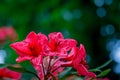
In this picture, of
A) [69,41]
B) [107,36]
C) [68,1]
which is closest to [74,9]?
[68,1]

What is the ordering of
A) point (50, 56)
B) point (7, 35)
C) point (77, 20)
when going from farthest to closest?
point (77, 20), point (7, 35), point (50, 56)

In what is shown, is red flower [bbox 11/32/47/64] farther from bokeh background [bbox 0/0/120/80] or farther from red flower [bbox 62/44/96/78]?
bokeh background [bbox 0/0/120/80]

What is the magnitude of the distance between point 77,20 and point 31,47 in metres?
3.02

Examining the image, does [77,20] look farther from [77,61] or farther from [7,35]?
[77,61]

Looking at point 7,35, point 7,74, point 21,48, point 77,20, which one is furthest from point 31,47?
point 77,20

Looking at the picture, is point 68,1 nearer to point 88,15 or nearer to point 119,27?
point 88,15

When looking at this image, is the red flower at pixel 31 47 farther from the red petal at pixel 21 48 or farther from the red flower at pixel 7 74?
the red flower at pixel 7 74

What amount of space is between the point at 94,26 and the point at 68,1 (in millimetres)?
465

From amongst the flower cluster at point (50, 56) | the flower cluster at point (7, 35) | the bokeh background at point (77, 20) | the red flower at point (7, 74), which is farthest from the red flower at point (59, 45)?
the bokeh background at point (77, 20)

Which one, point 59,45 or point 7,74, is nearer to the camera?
point 59,45

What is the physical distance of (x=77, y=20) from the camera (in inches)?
158

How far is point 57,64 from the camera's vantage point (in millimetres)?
1009

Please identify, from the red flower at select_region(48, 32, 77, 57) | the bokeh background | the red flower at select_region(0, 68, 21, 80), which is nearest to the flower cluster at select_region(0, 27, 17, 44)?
the bokeh background

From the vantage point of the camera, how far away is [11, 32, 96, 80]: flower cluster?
977mm
